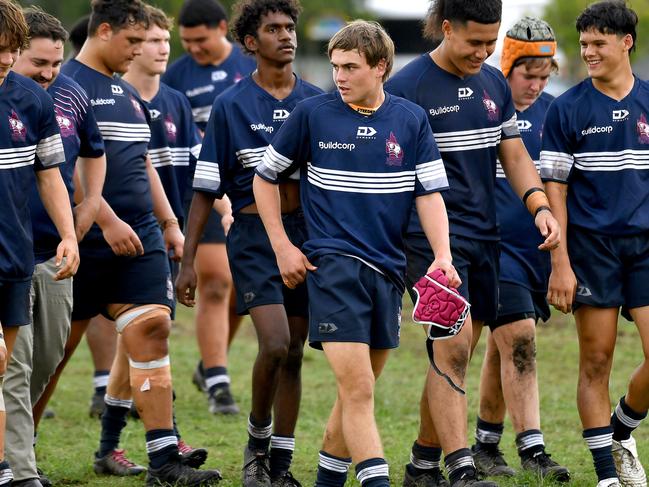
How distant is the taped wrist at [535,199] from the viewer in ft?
21.5

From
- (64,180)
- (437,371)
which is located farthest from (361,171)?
(64,180)

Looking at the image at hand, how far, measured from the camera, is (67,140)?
22.2 feet

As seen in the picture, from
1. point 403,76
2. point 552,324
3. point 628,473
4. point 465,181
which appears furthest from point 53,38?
point 552,324

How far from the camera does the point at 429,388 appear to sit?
6.48m

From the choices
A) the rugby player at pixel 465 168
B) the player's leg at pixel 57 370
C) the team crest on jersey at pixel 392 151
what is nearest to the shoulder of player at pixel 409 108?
the team crest on jersey at pixel 392 151

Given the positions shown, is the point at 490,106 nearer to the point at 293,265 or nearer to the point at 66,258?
the point at 293,265

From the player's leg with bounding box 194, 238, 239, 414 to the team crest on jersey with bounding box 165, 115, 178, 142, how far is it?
4.29ft

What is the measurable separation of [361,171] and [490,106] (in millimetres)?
1000

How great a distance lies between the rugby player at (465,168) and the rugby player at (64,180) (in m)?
1.63

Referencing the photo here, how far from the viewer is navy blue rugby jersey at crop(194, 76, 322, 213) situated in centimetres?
694

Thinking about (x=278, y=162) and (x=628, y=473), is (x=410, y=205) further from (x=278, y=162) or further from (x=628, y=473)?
(x=628, y=473)

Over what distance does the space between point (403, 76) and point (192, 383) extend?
16.0 ft

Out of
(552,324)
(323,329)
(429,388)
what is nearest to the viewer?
(323,329)

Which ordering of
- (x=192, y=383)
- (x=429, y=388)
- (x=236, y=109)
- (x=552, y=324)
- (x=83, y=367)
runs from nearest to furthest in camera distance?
(x=429, y=388) → (x=236, y=109) → (x=192, y=383) → (x=83, y=367) → (x=552, y=324)
